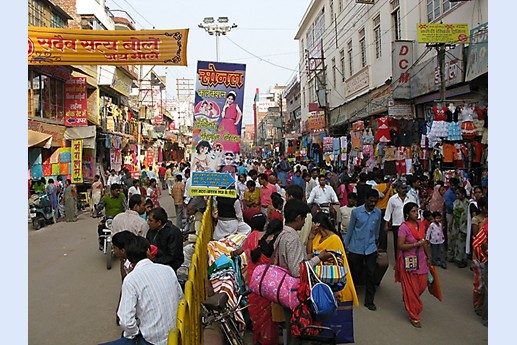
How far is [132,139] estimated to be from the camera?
99.4 ft

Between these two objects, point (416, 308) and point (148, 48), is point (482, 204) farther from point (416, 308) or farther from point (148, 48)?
point (148, 48)

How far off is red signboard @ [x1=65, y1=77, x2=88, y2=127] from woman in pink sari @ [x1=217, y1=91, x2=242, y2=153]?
13.1m

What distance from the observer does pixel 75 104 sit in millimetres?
19422

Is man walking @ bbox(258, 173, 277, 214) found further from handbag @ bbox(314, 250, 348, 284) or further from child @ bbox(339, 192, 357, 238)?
handbag @ bbox(314, 250, 348, 284)

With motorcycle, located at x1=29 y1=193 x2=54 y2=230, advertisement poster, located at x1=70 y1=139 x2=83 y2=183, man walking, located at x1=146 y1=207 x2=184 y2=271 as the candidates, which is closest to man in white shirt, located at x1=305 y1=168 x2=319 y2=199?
man walking, located at x1=146 y1=207 x2=184 y2=271

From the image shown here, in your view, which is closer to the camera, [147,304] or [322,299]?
[147,304]

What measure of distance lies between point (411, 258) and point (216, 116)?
4440 mm

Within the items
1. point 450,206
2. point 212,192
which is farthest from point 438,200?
point 212,192

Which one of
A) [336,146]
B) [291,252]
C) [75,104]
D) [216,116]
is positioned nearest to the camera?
[291,252]

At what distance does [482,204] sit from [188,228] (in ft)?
23.9

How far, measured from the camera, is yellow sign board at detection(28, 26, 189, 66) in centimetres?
1284

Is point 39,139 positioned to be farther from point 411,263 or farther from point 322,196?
point 411,263

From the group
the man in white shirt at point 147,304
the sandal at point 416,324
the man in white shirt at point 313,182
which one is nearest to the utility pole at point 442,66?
the man in white shirt at point 313,182

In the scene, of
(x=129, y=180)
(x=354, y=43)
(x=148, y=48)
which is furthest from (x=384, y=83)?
(x=129, y=180)
